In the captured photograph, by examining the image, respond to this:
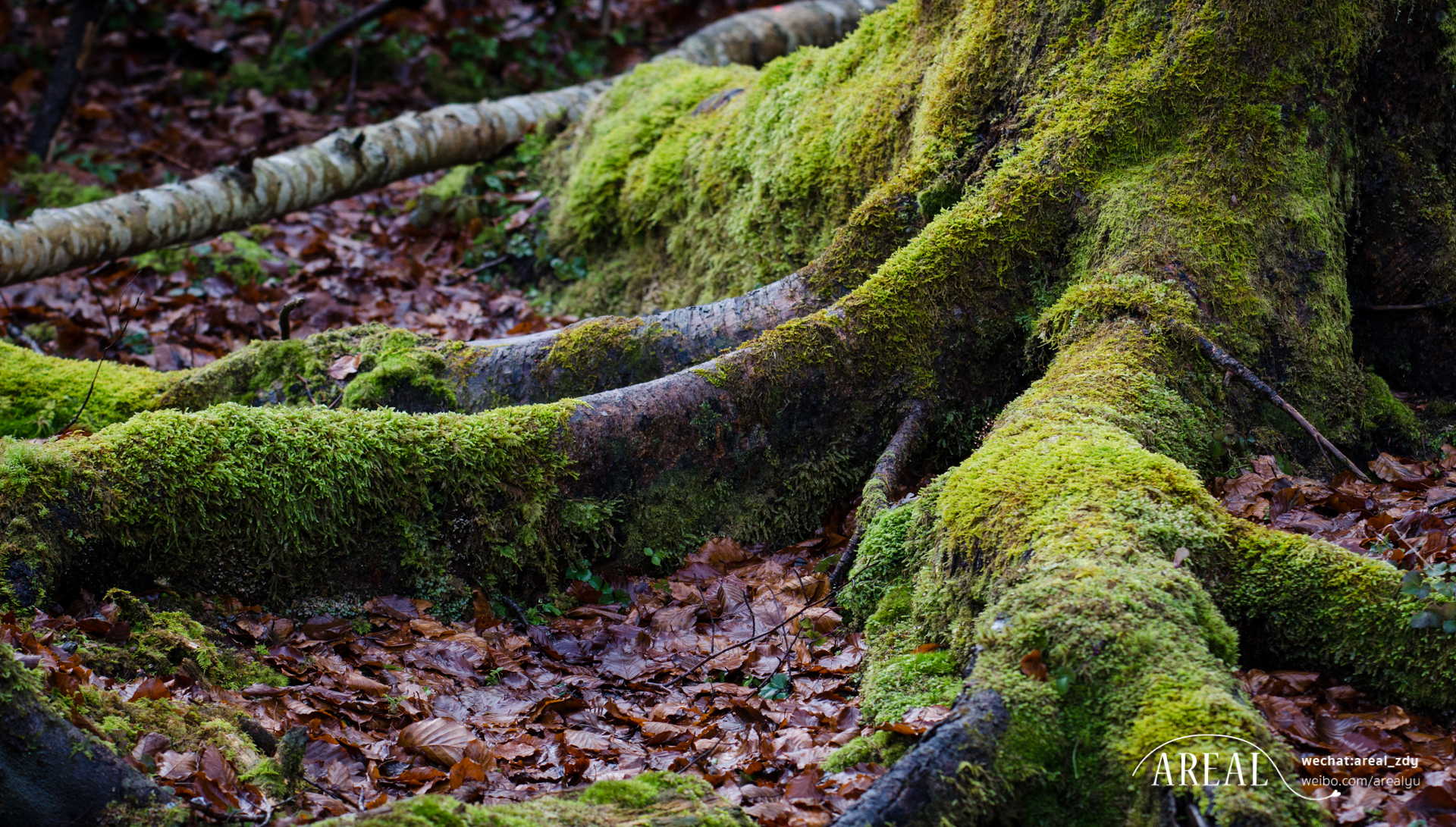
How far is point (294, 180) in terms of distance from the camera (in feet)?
27.0

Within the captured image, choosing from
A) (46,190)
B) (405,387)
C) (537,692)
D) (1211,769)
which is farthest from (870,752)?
(46,190)

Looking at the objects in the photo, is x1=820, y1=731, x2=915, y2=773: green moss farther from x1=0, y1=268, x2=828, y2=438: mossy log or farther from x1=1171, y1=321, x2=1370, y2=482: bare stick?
x1=0, y1=268, x2=828, y2=438: mossy log

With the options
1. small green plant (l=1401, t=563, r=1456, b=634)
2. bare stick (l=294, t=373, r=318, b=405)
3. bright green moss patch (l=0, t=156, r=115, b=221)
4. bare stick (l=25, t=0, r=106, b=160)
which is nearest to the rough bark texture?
bright green moss patch (l=0, t=156, r=115, b=221)

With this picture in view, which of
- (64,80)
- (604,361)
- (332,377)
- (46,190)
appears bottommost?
(332,377)

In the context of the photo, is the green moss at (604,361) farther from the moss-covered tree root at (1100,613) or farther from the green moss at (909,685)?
the green moss at (909,685)

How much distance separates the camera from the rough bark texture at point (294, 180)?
22.4 ft

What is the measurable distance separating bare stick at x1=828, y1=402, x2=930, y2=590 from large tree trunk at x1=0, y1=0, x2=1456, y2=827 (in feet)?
0.25

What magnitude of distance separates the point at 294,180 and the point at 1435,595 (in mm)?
8179

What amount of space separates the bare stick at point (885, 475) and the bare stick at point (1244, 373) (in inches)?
42.6

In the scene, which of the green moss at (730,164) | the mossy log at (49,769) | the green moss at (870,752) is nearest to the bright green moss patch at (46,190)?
the green moss at (730,164)

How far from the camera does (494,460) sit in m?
3.93

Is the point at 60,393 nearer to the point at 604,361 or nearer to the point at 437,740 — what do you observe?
the point at 604,361

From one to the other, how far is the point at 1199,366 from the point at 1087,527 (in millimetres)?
1355

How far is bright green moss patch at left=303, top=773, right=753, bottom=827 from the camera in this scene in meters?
2.28
